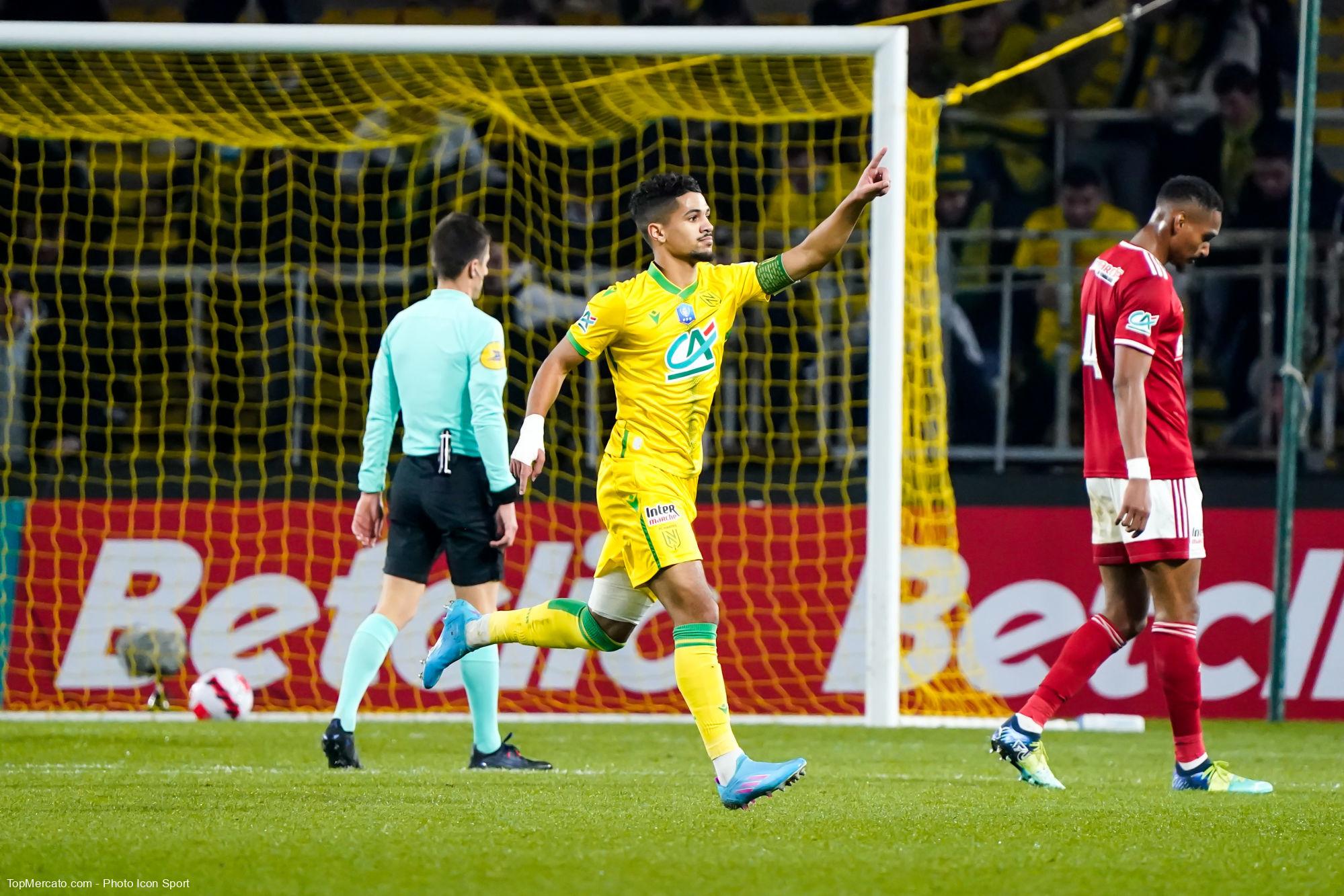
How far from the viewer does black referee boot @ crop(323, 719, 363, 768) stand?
6270 mm

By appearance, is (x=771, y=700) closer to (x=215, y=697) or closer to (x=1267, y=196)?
(x=215, y=697)

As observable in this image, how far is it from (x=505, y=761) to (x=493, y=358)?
139 centimetres

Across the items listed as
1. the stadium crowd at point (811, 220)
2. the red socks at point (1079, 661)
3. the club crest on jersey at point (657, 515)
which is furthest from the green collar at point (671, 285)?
the stadium crowd at point (811, 220)

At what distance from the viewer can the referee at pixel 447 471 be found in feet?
21.0

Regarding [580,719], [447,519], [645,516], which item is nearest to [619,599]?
[645,516]

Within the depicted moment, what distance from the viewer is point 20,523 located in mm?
9312

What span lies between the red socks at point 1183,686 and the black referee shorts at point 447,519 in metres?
2.25

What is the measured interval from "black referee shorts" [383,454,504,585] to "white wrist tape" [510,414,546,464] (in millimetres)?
1386

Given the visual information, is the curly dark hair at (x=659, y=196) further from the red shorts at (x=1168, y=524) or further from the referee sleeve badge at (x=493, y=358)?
the red shorts at (x=1168, y=524)

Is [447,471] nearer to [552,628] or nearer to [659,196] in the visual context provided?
[552,628]

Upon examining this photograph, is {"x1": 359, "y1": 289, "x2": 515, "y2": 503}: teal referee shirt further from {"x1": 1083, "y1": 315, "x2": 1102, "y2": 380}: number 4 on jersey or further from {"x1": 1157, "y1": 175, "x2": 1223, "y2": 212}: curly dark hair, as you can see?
{"x1": 1157, "y1": 175, "x2": 1223, "y2": 212}: curly dark hair

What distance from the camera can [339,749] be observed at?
6270 millimetres

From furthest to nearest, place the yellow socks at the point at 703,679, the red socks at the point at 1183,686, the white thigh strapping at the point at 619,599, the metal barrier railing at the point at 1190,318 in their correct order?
the metal barrier railing at the point at 1190,318 → the red socks at the point at 1183,686 → the white thigh strapping at the point at 619,599 → the yellow socks at the point at 703,679

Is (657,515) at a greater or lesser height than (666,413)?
lesser
